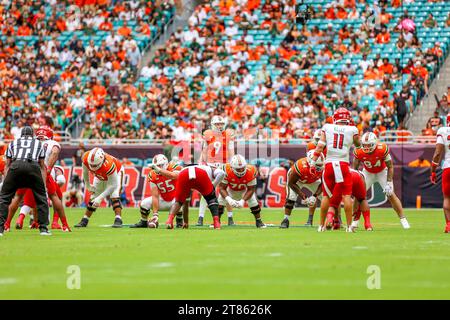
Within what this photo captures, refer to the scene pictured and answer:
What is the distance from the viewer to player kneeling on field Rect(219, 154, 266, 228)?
1961 cm

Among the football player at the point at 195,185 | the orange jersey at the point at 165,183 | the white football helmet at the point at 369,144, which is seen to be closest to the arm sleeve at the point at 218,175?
the football player at the point at 195,185

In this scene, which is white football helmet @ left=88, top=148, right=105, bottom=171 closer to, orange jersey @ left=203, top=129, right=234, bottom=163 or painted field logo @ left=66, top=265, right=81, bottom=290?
orange jersey @ left=203, top=129, right=234, bottom=163

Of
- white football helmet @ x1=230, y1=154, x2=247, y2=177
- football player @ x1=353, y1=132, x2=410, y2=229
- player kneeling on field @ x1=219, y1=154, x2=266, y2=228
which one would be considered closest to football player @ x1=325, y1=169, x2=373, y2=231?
football player @ x1=353, y1=132, x2=410, y2=229

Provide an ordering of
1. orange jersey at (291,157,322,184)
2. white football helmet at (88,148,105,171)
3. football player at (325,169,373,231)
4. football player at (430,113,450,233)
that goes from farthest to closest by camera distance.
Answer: white football helmet at (88,148,105,171)
orange jersey at (291,157,322,184)
football player at (325,169,373,231)
football player at (430,113,450,233)

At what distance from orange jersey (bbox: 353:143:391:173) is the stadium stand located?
11.3 metres

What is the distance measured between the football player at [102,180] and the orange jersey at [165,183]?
766mm

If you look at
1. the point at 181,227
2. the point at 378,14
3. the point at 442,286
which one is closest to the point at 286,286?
the point at 442,286

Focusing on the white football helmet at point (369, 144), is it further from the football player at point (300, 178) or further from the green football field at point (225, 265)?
the green football field at point (225, 265)

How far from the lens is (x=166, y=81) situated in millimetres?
37406

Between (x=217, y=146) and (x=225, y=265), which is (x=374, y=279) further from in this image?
(x=217, y=146)

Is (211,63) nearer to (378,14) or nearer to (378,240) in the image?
(378,14)

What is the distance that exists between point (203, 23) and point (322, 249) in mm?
27959

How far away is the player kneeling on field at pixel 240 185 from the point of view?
64.3ft

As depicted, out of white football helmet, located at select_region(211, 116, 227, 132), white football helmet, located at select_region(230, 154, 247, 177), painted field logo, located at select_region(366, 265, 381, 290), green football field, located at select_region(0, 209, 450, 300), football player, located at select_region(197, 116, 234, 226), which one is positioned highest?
white football helmet, located at select_region(211, 116, 227, 132)
